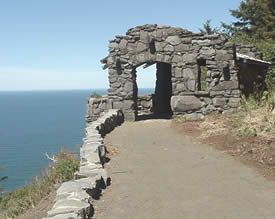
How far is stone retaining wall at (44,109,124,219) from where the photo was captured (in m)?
5.83

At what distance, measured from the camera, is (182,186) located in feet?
25.0

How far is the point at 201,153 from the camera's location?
10.3 m

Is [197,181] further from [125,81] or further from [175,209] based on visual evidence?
[125,81]

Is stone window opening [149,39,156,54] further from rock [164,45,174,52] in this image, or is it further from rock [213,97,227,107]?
rock [213,97,227,107]

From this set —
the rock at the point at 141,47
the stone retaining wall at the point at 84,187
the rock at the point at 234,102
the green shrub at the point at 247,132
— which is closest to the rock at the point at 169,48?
the rock at the point at 141,47

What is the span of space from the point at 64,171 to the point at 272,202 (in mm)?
4727

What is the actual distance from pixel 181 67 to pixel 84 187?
1096cm

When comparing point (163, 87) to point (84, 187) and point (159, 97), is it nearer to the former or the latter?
point (159, 97)

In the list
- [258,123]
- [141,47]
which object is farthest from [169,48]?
[258,123]

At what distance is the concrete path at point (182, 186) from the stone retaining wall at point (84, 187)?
0.21 meters

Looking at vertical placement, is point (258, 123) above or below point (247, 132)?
above

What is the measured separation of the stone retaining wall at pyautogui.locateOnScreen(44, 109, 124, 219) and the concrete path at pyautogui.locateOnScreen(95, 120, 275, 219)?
212 millimetres

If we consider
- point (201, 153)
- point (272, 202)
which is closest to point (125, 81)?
point (201, 153)

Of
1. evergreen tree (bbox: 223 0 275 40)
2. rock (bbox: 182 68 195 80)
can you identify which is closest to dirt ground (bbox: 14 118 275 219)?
rock (bbox: 182 68 195 80)
